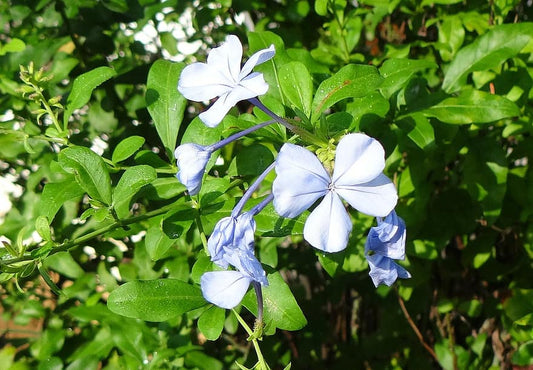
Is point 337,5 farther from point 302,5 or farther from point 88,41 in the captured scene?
point 88,41

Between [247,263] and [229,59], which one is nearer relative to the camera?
[247,263]

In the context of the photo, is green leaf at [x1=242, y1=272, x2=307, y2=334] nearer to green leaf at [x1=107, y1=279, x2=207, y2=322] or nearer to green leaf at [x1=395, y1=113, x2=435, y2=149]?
green leaf at [x1=107, y1=279, x2=207, y2=322]

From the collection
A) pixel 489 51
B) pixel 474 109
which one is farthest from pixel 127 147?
pixel 489 51

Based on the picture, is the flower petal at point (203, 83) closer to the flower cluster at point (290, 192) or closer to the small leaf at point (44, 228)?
the flower cluster at point (290, 192)

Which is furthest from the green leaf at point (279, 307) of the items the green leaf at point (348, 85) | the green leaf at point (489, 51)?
the green leaf at point (489, 51)

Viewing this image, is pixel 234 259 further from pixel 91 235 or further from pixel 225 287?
pixel 91 235

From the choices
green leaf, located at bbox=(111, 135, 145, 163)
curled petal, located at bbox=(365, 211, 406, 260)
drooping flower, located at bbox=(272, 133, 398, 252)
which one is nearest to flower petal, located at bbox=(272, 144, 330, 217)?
drooping flower, located at bbox=(272, 133, 398, 252)
